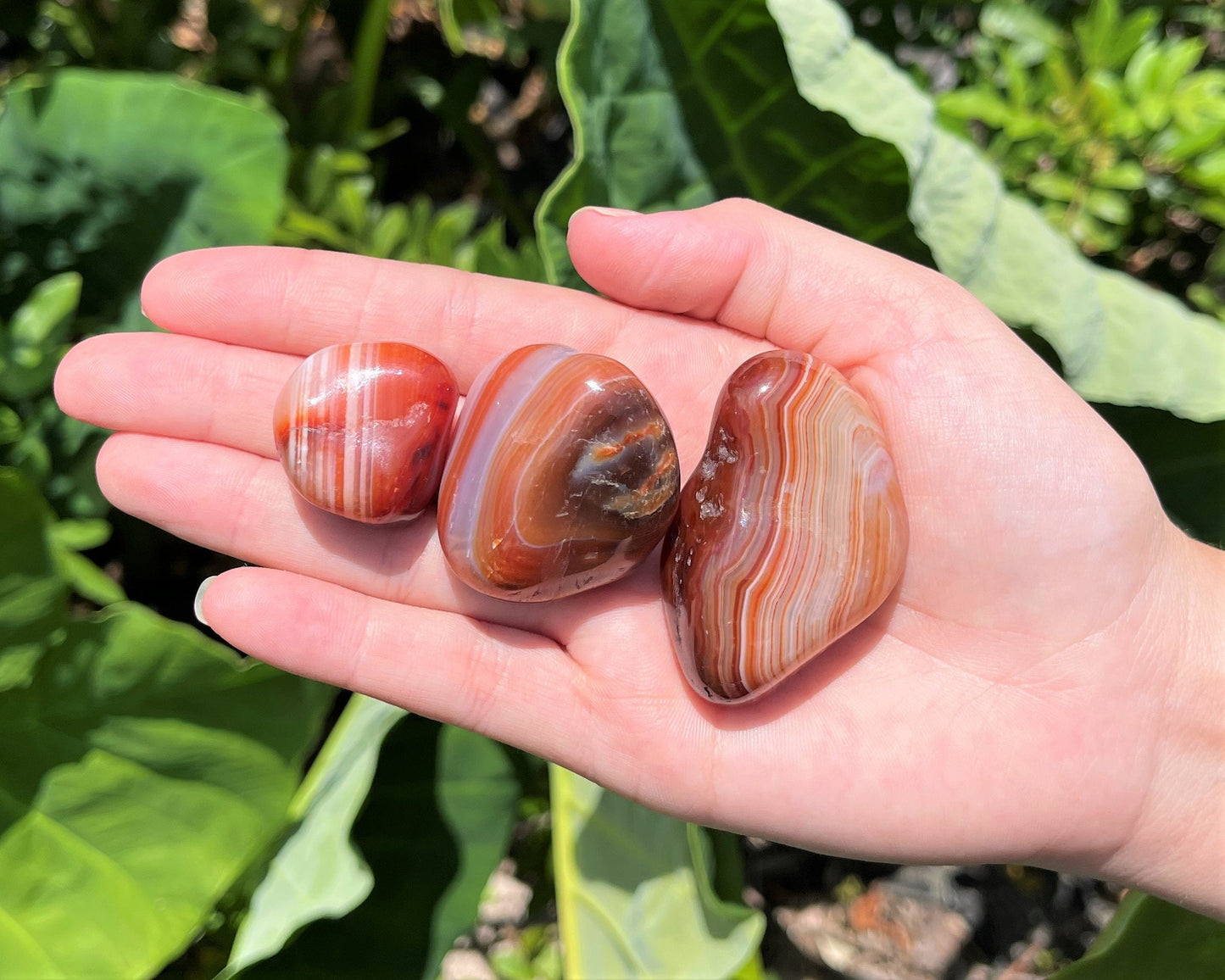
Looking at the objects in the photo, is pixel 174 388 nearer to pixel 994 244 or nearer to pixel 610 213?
pixel 610 213

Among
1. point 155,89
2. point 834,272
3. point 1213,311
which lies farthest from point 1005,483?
point 155,89

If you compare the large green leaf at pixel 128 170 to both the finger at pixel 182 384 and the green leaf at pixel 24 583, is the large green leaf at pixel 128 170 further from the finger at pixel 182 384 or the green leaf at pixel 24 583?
the green leaf at pixel 24 583

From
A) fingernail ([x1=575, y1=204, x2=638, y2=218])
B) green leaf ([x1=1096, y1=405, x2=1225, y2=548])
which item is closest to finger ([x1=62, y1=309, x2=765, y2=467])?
fingernail ([x1=575, y1=204, x2=638, y2=218])

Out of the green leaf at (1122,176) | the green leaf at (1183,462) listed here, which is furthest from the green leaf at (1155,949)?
the green leaf at (1122,176)

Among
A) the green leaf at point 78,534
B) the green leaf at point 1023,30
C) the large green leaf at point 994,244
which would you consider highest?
the green leaf at point 1023,30

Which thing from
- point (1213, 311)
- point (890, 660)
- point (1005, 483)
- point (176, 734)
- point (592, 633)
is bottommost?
point (176, 734)

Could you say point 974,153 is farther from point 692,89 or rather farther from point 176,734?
point 176,734
